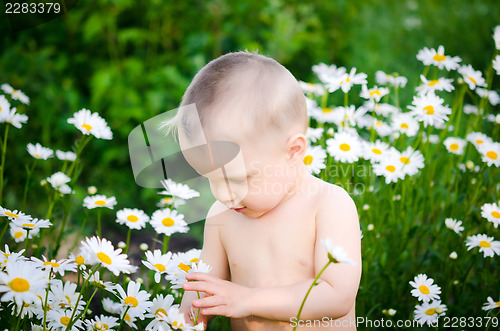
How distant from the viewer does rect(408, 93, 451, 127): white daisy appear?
1585 mm

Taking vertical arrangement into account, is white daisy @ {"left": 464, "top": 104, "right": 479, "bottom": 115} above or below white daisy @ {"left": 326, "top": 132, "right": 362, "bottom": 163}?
above

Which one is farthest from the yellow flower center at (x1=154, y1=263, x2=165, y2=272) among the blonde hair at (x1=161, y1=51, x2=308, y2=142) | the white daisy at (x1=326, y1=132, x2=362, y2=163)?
the white daisy at (x1=326, y1=132, x2=362, y2=163)

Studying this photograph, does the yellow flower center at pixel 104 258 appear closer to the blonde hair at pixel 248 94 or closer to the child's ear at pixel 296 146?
the blonde hair at pixel 248 94

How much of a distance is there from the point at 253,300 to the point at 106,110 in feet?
6.90

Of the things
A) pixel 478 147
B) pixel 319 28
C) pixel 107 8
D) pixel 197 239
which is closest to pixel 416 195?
pixel 478 147

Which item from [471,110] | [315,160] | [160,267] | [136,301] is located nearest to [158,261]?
[160,267]

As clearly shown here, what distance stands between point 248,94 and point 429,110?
2.55ft

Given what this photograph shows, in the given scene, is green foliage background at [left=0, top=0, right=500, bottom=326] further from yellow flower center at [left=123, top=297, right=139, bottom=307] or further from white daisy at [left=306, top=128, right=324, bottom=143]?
yellow flower center at [left=123, top=297, right=139, bottom=307]

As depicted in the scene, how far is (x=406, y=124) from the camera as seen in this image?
5.82ft

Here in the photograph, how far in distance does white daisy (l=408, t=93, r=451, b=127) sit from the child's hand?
0.83m

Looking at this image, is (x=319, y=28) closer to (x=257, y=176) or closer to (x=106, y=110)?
(x=106, y=110)

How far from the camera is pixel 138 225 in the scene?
142 cm

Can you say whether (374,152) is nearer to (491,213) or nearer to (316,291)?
(491,213)

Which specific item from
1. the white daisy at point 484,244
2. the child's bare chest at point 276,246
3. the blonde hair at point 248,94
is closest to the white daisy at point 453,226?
the white daisy at point 484,244
